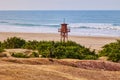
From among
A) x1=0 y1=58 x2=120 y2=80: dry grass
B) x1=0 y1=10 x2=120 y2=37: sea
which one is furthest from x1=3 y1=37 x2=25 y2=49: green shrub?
x1=0 y1=58 x2=120 y2=80: dry grass

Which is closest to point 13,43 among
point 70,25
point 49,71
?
point 49,71

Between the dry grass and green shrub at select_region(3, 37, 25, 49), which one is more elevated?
green shrub at select_region(3, 37, 25, 49)

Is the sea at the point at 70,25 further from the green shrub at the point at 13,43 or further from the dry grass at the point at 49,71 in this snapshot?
the dry grass at the point at 49,71

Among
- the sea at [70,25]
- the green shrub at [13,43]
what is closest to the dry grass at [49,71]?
the green shrub at [13,43]

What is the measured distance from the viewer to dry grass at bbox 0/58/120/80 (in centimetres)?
964

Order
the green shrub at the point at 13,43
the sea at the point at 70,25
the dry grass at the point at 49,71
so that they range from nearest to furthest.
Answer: the dry grass at the point at 49,71, the green shrub at the point at 13,43, the sea at the point at 70,25

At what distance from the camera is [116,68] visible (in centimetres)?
1311

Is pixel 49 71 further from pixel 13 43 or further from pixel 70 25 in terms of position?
pixel 70 25

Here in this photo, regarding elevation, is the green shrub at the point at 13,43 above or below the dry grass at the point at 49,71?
above

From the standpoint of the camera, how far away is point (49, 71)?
10.5 m

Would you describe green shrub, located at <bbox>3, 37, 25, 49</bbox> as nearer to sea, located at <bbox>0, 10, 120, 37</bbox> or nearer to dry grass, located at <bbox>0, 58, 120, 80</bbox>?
sea, located at <bbox>0, 10, 120, 37</bbox>

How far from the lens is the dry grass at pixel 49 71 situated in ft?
31.6

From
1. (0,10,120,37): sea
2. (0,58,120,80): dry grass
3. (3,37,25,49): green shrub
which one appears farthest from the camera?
(0,10,120,37): sea

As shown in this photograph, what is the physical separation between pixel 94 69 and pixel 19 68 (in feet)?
10.6
